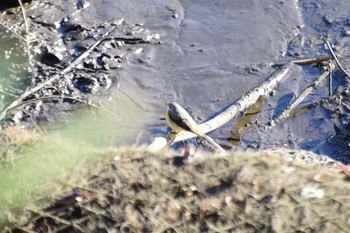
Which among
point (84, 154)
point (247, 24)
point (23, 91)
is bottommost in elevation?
point (23, 91)

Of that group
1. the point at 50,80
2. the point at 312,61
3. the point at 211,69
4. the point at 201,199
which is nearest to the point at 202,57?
the point at 211,69

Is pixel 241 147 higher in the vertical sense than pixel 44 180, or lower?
lower

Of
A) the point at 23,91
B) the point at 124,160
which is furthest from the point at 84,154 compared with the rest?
the point at 23,91

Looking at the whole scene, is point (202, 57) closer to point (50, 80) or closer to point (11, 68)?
point (50, 80)

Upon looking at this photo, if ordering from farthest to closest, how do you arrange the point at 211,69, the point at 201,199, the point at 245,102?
the point at 211,69
the point at 245,102
the point at 201,199

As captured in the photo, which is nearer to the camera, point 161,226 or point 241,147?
point 161,226

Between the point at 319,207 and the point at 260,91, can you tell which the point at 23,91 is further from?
the point at 319,207

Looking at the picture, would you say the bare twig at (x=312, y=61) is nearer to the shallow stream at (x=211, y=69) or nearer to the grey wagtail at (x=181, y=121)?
the shallow stream at (x=211, y=69)

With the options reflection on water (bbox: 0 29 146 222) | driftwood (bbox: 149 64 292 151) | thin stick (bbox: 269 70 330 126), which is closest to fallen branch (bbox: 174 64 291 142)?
driftwood (bbox: 149 64 292 151)
